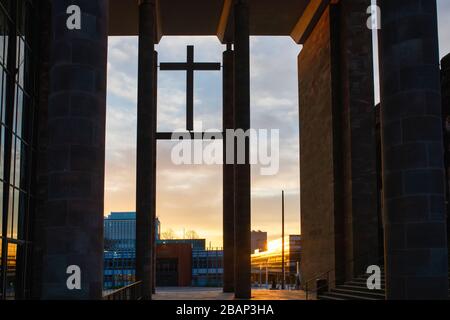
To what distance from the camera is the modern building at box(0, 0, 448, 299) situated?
13.7 metres

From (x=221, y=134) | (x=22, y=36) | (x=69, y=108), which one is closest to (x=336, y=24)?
(x=221, y=134)

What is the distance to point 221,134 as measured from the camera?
41.8 meters

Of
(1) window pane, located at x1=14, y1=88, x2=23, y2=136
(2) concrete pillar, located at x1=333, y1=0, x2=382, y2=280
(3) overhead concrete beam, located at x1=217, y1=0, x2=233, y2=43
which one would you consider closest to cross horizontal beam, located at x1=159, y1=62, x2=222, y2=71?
(3) overhead concrete beam, located at x1=217, y1=0, x2=233, y2=43

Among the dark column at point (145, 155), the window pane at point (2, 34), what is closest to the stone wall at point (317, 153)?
the dark column at point (145, 155)

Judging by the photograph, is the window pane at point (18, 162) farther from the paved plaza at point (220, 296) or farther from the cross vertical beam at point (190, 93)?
the cross vertical beam at point (190, 93)

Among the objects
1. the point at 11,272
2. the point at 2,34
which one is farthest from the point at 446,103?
the point at 11,272

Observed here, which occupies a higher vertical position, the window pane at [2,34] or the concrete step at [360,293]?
the window pane at [2,34]

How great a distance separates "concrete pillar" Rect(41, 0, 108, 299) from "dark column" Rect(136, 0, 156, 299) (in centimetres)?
1860

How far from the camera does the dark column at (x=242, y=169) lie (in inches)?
1268

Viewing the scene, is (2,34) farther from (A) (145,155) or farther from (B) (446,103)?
(B) (446,103)

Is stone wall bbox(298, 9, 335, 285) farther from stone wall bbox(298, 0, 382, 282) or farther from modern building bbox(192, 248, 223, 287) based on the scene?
modern building bbox(192, 248, 223, 287)

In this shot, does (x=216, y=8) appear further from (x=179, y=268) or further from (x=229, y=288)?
(x=179, y=268)

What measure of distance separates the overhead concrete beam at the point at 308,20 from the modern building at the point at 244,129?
14cm
